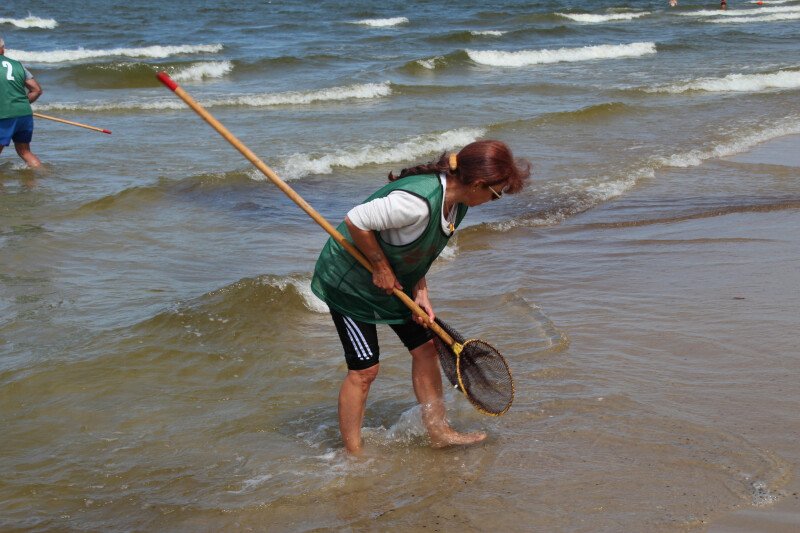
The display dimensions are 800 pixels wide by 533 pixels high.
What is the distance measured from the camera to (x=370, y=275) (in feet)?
12.8

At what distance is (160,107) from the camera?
16.7 m

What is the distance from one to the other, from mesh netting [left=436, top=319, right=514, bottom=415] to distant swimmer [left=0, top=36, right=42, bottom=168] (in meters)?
7.66

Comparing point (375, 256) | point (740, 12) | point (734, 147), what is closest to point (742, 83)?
point (734, 147)

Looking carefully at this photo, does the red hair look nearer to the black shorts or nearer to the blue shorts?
the black shorts

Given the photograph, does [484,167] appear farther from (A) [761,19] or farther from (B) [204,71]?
(A) [761,19]

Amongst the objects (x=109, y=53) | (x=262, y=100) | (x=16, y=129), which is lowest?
(x=262, y=100)

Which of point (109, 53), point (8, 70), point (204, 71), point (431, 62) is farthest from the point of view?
point (109, 53)

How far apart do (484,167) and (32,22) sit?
3431 centimetres

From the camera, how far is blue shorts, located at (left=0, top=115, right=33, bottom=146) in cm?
1066

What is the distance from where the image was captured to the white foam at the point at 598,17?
119 feet

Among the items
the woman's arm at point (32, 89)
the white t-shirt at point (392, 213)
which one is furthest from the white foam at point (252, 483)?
the woman's arm at point (32, 89)

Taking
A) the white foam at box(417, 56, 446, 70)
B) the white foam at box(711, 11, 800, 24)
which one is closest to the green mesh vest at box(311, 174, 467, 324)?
the white foam at box(417, 56, 446, 70)

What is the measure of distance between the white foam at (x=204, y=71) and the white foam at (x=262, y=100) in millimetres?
4243

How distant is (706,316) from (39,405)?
3811mm
